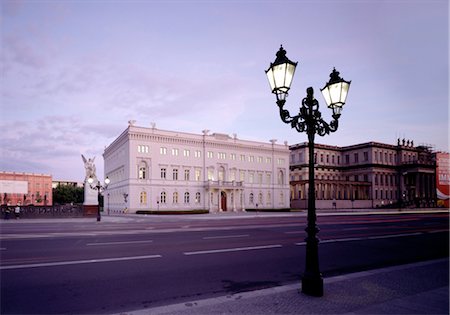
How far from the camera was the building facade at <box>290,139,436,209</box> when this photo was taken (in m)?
89.4

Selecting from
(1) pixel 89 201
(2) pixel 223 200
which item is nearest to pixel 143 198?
(1) pixel 89 201

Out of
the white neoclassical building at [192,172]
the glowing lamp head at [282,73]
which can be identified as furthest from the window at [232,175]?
the glowing lamp head at [282,73]

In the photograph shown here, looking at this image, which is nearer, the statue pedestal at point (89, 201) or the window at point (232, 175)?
the statue pedestal at point (89, 201)

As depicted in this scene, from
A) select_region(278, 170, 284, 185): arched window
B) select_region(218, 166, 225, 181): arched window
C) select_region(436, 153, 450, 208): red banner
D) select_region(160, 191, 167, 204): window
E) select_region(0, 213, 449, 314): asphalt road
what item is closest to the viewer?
select_region(0, 213, 449, 314): asphalt road

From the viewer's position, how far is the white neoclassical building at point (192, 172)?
55.3 m

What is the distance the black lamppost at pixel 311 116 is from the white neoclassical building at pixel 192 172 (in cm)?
4989

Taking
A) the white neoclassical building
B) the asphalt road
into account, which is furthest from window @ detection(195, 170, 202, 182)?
the asphalt road

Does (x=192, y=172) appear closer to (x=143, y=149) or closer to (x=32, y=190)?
(x=143, y=149)

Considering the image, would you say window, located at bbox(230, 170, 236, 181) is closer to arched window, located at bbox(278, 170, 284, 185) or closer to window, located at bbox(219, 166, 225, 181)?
window, located at bbox(219, 166, 225, 181)

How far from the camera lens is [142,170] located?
A: 183ft

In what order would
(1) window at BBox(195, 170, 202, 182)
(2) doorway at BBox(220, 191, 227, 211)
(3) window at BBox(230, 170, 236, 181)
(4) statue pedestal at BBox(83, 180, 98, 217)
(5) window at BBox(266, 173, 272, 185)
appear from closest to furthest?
(4) statue pedestal at BBox(83, 180, 98, 217), (1) window at BBox(195, 170, 202, 182), (2) doorway at BBox(220, 191, 227, 211), (3) window at BBox(230, 170, 236, 181), (5) window at BBox(266, 173, 272, 185)

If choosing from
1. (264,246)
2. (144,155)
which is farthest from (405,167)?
(264,246)

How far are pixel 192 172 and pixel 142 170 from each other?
9403 mm

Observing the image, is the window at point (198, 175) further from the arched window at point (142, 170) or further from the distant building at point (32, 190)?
the distant building at point (32, 190)
